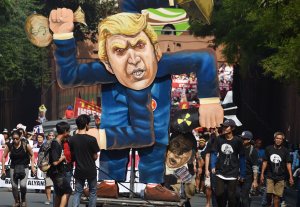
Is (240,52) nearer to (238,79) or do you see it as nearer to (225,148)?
(238,79)

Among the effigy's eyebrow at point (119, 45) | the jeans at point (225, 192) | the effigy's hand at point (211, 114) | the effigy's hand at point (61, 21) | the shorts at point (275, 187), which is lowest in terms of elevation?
the shorts at point (275, 187)

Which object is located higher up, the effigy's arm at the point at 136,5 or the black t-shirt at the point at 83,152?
the effigy's arm at the point at 136,5

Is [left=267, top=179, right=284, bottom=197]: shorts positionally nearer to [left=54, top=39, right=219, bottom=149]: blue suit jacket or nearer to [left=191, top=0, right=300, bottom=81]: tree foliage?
[left=54, top=39, right=219, bottom=149]: blue suit jacket

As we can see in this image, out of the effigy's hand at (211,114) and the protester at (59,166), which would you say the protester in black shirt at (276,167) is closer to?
the effigy's hand at (211,114)

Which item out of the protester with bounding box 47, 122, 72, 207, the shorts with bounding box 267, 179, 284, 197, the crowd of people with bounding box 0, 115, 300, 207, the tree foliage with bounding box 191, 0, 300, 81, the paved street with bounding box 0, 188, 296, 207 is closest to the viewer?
the crowd of people with bounding box 0, 115, 300, 207

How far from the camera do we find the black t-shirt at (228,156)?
19.6m

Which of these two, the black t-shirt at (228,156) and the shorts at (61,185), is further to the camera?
the black t-shirt at (228,156)

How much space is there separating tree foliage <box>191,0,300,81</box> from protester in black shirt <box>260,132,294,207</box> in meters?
2.92

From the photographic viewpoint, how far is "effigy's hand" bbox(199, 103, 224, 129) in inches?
848

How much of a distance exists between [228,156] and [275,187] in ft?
9.29

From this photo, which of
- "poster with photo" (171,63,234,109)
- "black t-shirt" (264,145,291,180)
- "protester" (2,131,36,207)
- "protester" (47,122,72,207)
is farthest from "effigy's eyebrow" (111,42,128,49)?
"poster with photo" (171,63,234,109)

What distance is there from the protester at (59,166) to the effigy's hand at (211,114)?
362 cm

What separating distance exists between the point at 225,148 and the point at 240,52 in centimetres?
1639

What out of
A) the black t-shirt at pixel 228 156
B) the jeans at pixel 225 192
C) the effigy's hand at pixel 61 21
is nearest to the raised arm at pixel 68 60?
the effigy's hand at pixel 61 21
